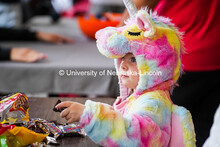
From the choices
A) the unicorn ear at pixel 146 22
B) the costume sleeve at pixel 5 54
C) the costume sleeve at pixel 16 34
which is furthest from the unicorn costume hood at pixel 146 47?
the costume sleeve at pixel 16 34

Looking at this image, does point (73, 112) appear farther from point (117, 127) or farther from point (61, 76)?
point (61, 76)

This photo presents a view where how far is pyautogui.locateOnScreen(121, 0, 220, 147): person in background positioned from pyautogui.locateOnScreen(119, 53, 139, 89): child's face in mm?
359

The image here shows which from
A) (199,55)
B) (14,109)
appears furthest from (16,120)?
(199,55)

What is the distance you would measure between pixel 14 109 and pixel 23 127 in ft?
0.18

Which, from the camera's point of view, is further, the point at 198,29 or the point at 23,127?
the point at 198,29

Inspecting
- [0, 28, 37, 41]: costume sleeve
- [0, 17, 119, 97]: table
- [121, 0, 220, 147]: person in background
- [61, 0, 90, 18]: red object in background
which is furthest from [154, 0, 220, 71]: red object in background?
[61, 0, 90, 18]: red object in background

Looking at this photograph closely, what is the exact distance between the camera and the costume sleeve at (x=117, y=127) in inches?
22.0

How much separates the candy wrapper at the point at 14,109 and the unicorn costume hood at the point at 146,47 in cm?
19

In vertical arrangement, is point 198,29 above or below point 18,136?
above

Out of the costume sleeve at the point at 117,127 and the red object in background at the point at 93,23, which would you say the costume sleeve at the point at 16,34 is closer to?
the red object in background at the point at 93,23

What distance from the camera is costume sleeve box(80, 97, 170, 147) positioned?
1.83ft

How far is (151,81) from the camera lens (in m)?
0.65

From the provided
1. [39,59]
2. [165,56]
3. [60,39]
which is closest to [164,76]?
[165,56]

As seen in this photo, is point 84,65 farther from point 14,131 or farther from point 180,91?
point 14,131
